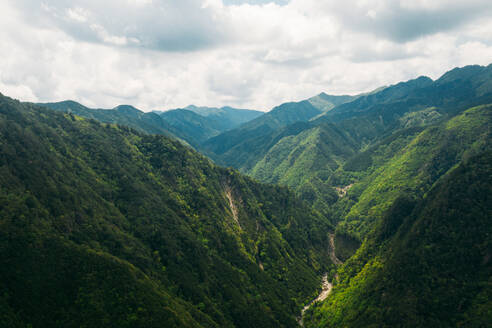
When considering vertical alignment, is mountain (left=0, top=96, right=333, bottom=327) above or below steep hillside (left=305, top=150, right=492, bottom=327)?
above

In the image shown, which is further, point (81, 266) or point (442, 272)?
point (442, 272)

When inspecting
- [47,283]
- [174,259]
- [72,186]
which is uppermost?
[72,186]

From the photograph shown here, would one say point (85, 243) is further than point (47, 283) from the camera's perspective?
Yes

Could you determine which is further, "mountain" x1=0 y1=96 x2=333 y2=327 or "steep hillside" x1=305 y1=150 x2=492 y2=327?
"steep hillside" x1=305 y1=150 x2=492 y2=327

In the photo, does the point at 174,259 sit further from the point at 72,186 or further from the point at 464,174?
the point at 464,174

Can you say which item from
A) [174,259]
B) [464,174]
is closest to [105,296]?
[174,259]

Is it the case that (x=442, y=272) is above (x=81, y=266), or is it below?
below

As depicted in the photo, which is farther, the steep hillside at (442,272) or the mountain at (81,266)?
the steep hillside at (442,272)

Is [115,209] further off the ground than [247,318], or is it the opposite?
[115,209]
